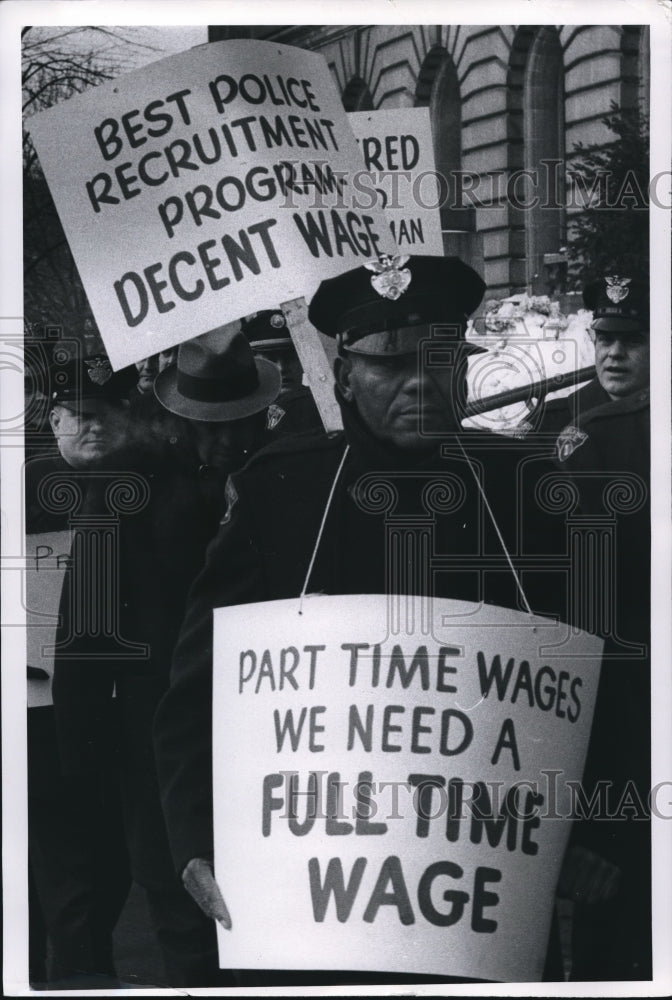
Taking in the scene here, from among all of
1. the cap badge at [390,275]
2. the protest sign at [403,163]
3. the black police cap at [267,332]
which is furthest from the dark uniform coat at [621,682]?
the black police cap at [267,332]

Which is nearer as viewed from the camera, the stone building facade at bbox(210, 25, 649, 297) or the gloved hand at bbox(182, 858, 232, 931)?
the stone building facade at bbox(210, 25, 649, 297)

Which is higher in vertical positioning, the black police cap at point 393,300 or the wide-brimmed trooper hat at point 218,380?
the black police cap at point 393,300

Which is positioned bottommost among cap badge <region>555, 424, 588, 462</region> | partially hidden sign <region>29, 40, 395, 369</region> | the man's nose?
cap badge <region>555, 424, 588, 462</region>

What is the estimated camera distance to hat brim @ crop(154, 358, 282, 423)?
151 inches

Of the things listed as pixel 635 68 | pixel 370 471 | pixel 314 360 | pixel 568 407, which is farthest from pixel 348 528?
pixel 635 68

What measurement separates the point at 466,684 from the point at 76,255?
5.47ft

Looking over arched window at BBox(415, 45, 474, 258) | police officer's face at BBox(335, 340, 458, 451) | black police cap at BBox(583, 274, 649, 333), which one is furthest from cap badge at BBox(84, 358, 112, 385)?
black police cap at BBox(583, 274, 649, 333)

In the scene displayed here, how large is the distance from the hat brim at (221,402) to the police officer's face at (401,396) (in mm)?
200

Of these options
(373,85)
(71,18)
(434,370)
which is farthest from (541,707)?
(71,18)

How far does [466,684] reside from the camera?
385 centimetres

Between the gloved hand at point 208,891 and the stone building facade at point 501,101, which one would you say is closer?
the stone building facade at point 501,101

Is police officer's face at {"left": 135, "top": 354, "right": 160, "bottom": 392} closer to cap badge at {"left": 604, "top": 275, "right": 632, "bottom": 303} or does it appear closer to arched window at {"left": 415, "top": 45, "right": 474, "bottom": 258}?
arched window at {"left": 415, "top": 45, "right": 474, "bottom": 258}

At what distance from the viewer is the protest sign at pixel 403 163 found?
12.4ft

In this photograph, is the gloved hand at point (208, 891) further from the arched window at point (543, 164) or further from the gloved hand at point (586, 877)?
the arched window at point (543, 164)
